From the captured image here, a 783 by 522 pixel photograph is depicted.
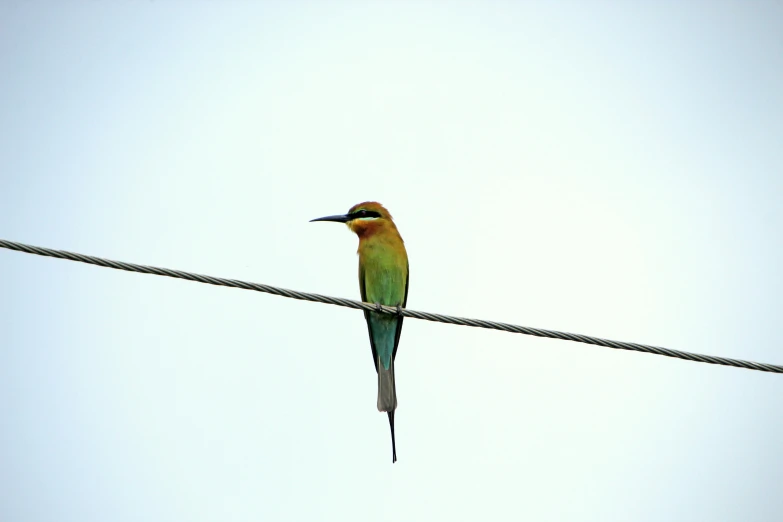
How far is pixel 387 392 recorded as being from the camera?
5.19 m

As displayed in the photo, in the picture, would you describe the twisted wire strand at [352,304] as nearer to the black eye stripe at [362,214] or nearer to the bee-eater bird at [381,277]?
the bee-eater bird at [381,277]

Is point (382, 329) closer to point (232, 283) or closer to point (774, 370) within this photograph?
point (232, 283)

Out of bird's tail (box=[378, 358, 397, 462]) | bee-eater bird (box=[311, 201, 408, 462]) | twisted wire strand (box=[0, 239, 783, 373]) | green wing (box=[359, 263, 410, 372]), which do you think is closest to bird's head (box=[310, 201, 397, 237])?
bee-eater bird (box=[311, 201, 408, 462])

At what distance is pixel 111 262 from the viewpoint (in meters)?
2.94

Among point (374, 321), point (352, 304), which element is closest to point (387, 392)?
point (374, 321)

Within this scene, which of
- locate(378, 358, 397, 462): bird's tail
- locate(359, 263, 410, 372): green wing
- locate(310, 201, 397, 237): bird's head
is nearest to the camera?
locate(378, 358, 397, 462): bird's tail

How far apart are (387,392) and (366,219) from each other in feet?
4.10

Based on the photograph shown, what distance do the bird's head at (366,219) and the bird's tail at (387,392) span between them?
94 centimetres

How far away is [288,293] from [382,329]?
2.12 meters

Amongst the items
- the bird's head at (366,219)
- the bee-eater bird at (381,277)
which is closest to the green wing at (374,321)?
the bee-eater bird at (381,277)

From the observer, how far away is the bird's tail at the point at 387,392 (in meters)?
5.07

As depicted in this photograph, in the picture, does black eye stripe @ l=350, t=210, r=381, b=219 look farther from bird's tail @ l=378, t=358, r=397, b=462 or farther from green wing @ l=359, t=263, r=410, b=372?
bird's tail @ l=378, t=358, r=397, b=462

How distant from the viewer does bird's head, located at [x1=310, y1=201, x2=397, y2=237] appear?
5.62 meters

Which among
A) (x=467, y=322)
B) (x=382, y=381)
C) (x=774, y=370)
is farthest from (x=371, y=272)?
(x=774, y=370)
